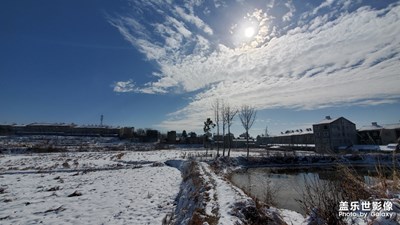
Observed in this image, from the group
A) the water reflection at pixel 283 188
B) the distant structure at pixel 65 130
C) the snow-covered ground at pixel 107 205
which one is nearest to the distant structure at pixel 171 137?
the distant structure at pixel 65 130

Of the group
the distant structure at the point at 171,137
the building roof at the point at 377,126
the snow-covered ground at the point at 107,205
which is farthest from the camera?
the distant structure at the point at 171,137

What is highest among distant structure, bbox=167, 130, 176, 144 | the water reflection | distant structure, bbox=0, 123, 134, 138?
distant structure, bbox=0, 123, 134, 138

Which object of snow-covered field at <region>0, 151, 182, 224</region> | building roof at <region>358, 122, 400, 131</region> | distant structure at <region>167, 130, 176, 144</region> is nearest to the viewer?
snow-covered field at <region>0, 151, 182, 224</region>

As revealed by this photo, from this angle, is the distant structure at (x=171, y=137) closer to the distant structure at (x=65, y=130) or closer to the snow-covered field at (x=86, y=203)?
the distant structure at (x=65, y=130)

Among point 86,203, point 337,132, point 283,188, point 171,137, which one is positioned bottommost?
point 283,188

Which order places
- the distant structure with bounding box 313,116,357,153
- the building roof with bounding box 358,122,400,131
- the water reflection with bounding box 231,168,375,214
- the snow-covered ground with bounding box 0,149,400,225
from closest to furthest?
the snow-covered ground with bounding box 0,149,400,225
the water reflection with bounding box 231,168,375,214
the building roof with bounding box 358,122,400,131
the distant structure with bounding box 313,116,357,153

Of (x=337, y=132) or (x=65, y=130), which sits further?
(x=65, y=130)

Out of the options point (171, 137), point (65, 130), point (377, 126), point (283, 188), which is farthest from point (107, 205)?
point (65, 130)

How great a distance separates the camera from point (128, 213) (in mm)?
8617

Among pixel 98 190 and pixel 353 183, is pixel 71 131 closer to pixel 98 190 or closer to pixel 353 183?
pixel 98 190

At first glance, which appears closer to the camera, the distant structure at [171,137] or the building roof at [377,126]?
the building roof at [377,126]

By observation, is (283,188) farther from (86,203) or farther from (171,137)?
(171,137)

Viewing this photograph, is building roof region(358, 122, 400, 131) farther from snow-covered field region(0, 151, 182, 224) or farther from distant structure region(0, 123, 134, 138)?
distant structure region(0, 123, 134, 138)

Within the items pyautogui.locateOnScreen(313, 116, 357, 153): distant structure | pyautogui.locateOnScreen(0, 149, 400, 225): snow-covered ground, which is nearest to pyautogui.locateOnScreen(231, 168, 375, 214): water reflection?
pyautogui.locateOnScreen(0, 149, 400, 225): snow-covered ground
